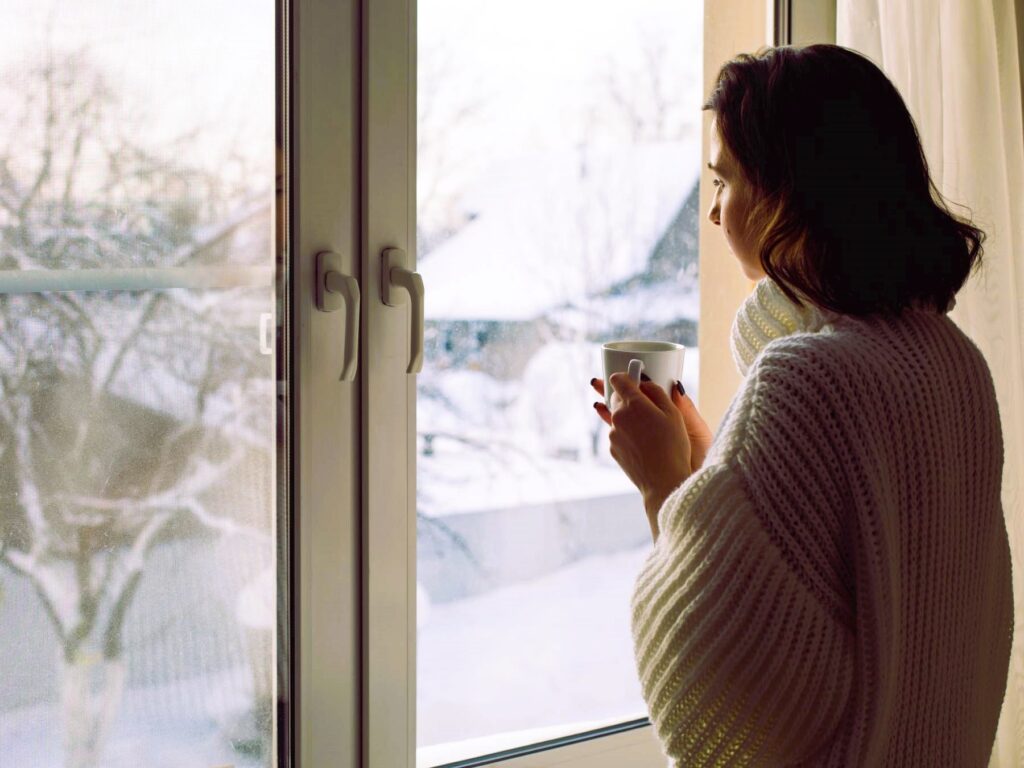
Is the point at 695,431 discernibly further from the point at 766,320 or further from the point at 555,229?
the point at 555,229

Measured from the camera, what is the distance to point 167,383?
1193 millimetres

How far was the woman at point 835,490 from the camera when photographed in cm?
83

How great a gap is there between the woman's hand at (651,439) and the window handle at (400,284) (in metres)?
0.36

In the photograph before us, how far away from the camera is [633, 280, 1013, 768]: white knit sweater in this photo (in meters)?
0.83

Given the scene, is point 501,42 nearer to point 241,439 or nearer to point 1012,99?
point 241,439

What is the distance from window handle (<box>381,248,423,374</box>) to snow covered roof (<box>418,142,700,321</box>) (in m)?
0.08

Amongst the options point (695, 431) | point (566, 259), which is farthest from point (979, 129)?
point (695, 431)

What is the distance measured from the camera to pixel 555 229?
149 cm

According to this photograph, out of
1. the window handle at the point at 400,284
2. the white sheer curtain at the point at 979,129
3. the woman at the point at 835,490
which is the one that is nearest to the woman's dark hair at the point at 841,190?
the woman at the point at 835,490

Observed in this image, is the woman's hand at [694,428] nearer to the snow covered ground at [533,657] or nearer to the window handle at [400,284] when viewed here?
the window handle at [400,284]

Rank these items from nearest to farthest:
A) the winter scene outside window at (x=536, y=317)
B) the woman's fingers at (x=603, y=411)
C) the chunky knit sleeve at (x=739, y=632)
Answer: the chunky knit sleeve at (x=739, y=632) < the woman's fingers at (x=603, y=411) < the winter scene outside window at (x=536, y=317)

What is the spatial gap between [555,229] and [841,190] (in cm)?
63

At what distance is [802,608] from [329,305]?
703mm

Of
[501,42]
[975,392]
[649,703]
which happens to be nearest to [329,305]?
[501,42]
